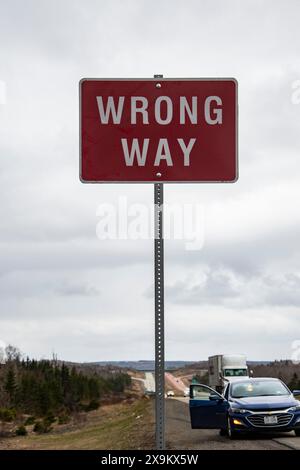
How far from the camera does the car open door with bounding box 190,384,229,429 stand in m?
21.1

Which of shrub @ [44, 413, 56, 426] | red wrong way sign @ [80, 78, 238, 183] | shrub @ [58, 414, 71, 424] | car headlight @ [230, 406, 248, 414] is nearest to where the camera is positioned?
red wrong way sign @ [80, 78, 238, 183]

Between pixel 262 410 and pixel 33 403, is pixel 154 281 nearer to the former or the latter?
pixel 262 410

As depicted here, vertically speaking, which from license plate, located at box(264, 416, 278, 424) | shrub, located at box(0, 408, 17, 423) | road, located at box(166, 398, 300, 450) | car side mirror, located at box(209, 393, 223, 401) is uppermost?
car side mirror, located at box(209, 393, 223, 401)

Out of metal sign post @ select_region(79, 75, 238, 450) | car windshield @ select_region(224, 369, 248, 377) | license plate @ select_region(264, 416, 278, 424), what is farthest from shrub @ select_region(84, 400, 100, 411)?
metal sign post @ select_region(79, 75, 238, 450)

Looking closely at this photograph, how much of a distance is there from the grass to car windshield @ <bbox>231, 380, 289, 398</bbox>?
207 inches

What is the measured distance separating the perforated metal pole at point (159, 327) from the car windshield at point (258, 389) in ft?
54.9

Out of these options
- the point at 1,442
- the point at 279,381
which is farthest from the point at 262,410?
the point at 1,442

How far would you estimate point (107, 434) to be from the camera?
60312 millimetres

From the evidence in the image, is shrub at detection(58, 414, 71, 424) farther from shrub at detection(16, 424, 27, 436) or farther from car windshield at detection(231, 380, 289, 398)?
car windshield at detection(231, 380, 289, 398)

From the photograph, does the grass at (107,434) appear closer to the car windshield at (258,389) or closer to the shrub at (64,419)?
the shrub at (64,419)

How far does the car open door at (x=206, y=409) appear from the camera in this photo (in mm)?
21062

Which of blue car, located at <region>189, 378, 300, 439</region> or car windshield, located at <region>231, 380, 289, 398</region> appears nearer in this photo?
blue car, located at <region>189, 378, 300, 439</region>

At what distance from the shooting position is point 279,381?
948 inches
